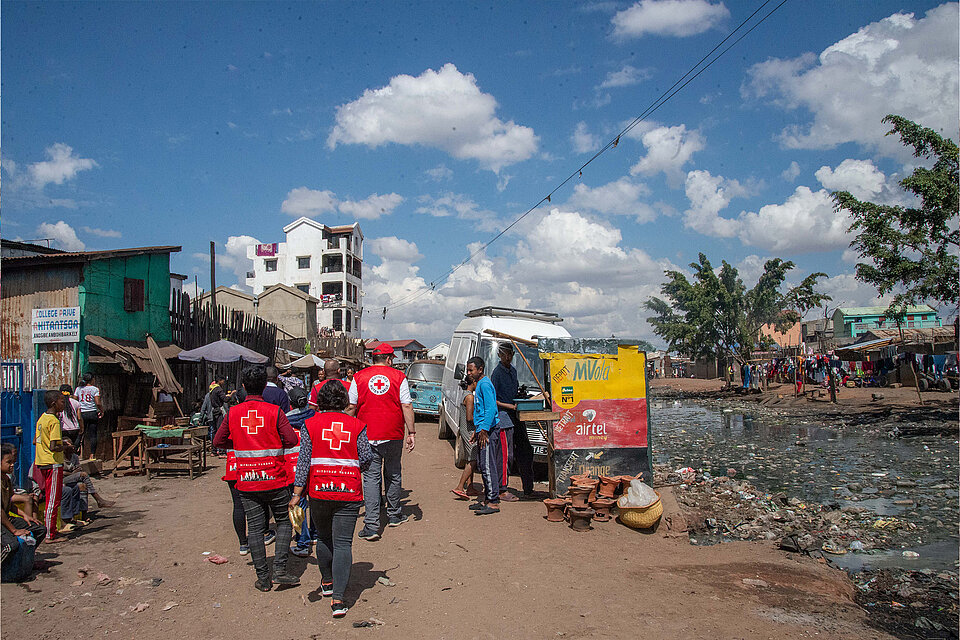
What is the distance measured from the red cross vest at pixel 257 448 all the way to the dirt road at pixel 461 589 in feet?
2.94

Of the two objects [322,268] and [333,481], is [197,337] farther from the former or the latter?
[322,268]

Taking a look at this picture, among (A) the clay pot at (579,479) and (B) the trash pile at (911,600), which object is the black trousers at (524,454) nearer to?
(A) the clay pot at (579,479)

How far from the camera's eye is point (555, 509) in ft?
23.9

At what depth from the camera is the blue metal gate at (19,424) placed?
7.35m

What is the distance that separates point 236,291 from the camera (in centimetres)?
4784

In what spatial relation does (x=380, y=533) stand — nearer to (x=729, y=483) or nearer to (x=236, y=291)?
(x=729, y=483)

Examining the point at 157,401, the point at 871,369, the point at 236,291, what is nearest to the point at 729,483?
the point at 157,401

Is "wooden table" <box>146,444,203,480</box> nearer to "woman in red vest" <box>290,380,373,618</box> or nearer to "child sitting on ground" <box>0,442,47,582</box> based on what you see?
"child sitting on ground" <box>0,442,47,582</box>

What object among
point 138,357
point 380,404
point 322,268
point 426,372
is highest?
point 322,268

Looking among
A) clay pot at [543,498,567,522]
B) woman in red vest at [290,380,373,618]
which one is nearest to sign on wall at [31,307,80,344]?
woman in red vest at [290,380,373,618]

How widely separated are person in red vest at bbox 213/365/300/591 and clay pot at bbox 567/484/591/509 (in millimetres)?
3451

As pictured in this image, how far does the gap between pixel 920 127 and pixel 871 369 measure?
20.3m

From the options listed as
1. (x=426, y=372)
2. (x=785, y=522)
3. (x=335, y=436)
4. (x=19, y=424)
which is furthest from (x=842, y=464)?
(x=19, y=424)

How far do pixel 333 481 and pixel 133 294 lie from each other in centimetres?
Answer: 1142
